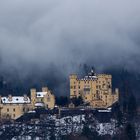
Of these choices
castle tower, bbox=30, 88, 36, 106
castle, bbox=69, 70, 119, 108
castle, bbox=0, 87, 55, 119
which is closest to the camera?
castle, bbox=0, 87, 55, 119

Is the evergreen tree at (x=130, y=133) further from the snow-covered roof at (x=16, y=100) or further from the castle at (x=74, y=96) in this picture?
the snow-covered roof at (x=16, y=100)

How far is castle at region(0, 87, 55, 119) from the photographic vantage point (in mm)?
131625

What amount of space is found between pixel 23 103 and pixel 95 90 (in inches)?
245

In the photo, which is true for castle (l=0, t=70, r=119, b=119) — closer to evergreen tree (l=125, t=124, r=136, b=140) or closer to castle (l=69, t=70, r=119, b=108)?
castle (l=69, t=70, r=119, b=108)

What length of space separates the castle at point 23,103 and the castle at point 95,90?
2.66m

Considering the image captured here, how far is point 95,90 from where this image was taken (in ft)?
439

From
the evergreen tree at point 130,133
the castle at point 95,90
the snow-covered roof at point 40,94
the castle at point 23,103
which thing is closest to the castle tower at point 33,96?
the castle at point 23,103

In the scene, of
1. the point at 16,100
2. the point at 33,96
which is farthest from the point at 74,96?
the point at 16,100

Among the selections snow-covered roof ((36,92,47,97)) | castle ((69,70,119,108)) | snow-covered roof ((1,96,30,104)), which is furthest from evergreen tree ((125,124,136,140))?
snow-covered roof ((1,96,30,104))

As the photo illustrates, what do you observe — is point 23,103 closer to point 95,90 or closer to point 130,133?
point 95,90

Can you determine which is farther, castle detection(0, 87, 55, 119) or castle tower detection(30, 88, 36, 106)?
castle tower detection(30, 88, 36, 106)

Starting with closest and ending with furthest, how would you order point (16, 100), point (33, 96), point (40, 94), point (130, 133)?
point (130, 133) < point (33, 96) < point (16, 100) < point (40, 94)

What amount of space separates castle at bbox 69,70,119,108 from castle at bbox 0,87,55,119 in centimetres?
266

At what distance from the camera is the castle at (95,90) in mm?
133125
